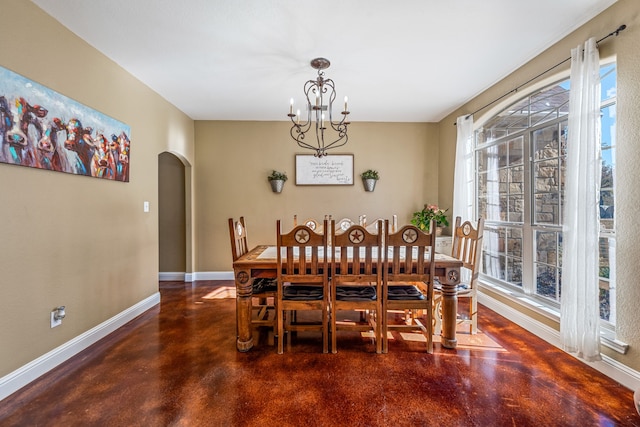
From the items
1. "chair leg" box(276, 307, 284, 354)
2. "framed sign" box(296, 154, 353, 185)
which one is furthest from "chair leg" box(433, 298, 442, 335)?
"framed sign" box(296, 154, 353, 185)

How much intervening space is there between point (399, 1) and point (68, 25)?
98.6 inches

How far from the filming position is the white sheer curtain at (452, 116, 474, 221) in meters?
3.82

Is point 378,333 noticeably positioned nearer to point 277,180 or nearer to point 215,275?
point 277,180

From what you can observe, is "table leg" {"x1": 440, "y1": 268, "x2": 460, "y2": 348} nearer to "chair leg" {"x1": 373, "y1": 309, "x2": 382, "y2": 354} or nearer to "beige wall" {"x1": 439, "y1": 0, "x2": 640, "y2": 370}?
"chair leg" {"x1": 373, "y1": 309, "x2": 382, "y2": 354}

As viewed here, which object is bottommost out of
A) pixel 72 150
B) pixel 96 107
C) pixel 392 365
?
pixel 392 365

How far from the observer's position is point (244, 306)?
2402 mm

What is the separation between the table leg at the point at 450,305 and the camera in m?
2.42

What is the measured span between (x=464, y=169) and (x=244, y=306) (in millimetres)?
3211

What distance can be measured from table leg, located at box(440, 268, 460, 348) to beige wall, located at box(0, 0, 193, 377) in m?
3.02

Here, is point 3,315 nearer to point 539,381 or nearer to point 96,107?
point 96,107

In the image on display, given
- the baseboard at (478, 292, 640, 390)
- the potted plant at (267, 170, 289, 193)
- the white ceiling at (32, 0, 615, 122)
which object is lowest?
the baseboard at (478, 292, 640, 390)

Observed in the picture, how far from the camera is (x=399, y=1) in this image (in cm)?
201

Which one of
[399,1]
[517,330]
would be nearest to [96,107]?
Answer: [399,1]

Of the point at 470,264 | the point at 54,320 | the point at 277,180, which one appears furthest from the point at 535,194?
the point at 54,320
